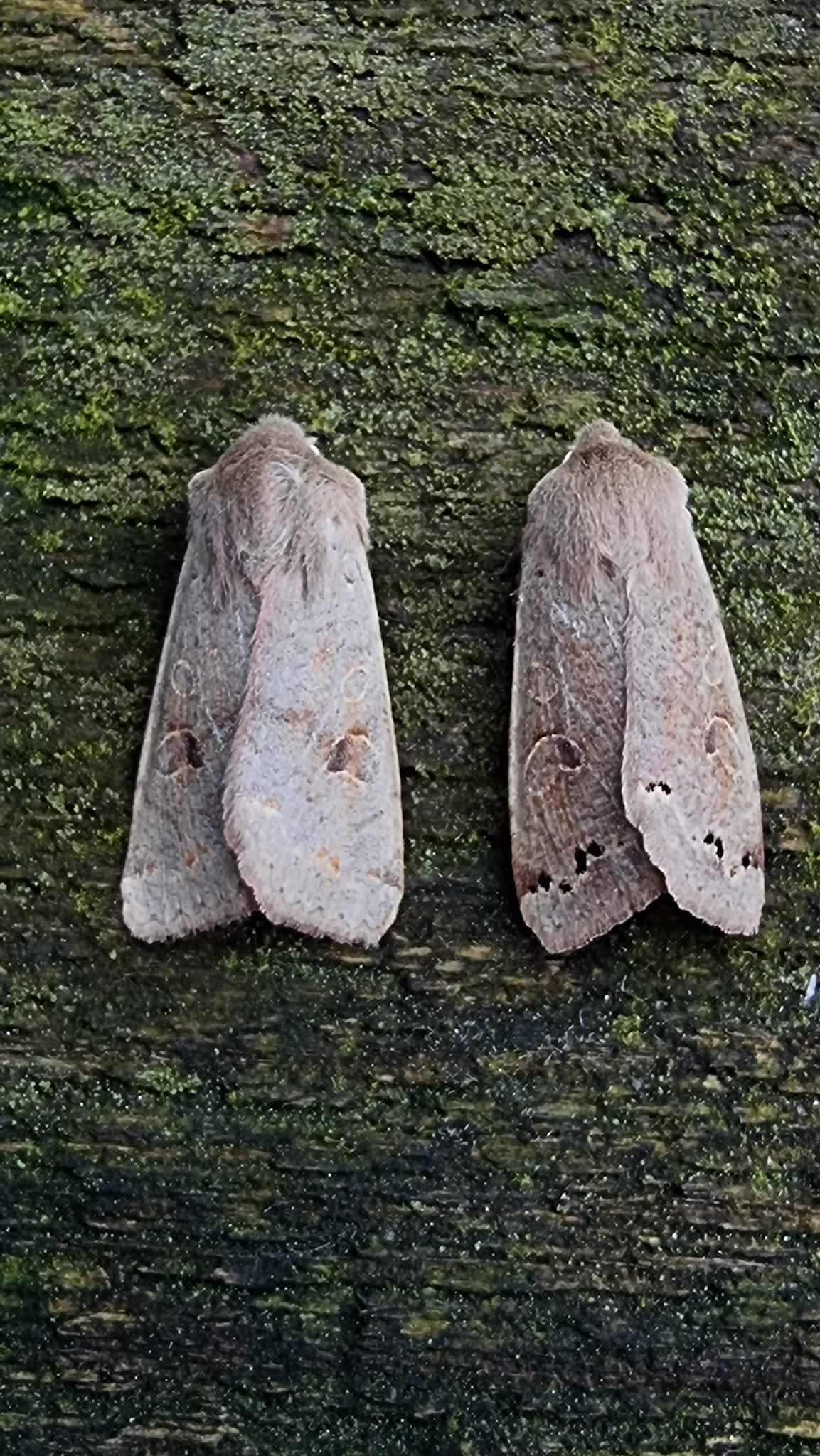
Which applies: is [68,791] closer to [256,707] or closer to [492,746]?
[256,707]

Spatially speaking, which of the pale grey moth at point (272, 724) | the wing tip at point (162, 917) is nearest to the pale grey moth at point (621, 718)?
the pale grey moth at point (272, 724)

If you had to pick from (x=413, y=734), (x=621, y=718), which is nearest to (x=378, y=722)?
(x=413, y=734)

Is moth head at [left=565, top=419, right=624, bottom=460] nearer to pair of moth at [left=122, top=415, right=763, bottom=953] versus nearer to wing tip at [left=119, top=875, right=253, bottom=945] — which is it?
pair of moth at [left=122, top=415, right=763, bottom=953]

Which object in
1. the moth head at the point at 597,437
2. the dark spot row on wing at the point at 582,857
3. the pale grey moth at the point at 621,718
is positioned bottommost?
the dark spot row on wing at the point at 582,857

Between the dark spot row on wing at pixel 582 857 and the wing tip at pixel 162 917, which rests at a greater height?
the dark spot row on wing at pixel 582 857

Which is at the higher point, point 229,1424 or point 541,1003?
point 541,1003

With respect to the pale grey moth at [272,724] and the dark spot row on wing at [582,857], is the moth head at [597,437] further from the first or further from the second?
the dark spot row on wing at [582,857]

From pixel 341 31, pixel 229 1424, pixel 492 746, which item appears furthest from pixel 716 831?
pixel 341 31

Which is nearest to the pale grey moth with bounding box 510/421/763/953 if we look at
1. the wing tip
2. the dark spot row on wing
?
the dark spot row on wing
